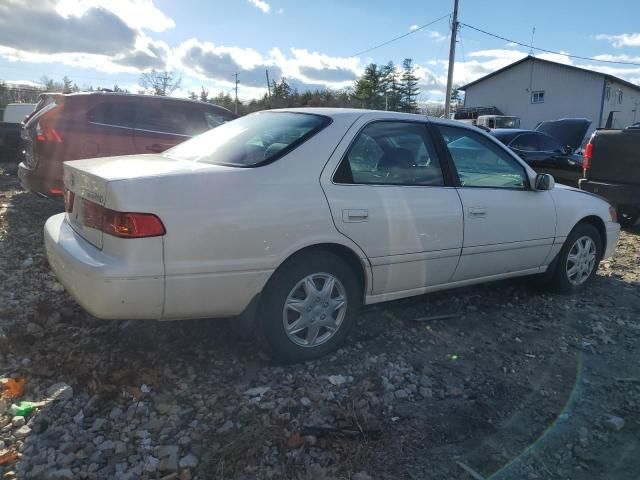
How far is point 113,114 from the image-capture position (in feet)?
22.5

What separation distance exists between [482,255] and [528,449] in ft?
5.71

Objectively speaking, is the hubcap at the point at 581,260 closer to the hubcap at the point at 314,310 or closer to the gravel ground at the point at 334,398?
the gravel ground at the point at 334,398

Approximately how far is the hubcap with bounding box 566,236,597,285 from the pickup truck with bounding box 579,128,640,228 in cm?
306

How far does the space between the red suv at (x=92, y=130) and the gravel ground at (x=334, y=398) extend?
2.43m

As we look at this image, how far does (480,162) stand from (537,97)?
38.0m

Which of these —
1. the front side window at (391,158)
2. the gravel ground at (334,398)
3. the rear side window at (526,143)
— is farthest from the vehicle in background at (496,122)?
the front side window at (391,158)

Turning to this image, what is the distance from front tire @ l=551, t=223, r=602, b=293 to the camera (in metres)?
4.92

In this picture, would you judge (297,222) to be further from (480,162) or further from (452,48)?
(452,48)

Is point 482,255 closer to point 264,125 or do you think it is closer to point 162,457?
point 264,125

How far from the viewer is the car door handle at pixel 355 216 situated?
3.30 metres

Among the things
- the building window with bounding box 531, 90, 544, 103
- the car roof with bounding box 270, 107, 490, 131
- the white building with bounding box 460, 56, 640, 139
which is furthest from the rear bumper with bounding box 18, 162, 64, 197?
the building window with bounding box 531, 90, 544, 103

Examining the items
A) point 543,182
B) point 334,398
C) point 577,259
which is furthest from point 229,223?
point 577,259

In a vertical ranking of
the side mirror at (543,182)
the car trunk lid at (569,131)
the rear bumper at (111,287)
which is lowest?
the rear bumper at (111,287)

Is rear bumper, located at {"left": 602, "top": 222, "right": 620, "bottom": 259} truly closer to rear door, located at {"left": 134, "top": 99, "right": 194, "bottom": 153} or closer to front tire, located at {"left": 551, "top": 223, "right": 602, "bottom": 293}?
front tire, located at {"left": 551, "top": 223, "right": 602, "bottom": 293}
